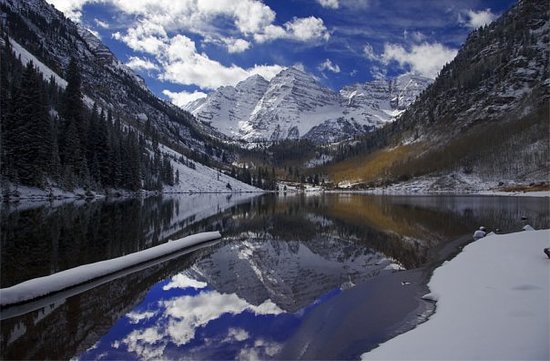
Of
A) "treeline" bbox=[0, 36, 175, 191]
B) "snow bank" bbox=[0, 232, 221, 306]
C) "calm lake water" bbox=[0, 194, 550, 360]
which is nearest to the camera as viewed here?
"calm lake water" bbox=[0, 194, 550, 360]

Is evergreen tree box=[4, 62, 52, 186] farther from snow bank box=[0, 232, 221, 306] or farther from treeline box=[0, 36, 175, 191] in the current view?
snow bank box=[0, 232, 221, 306]

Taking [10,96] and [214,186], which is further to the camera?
[214,186]

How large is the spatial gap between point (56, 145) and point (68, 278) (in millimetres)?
69432

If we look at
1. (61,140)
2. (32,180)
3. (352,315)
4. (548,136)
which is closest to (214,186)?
(61,140)

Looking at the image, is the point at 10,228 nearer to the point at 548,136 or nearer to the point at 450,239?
the point at 450,239

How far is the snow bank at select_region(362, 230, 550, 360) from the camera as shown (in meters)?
9.87

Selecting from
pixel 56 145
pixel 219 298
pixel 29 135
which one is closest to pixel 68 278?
pixel 219 298

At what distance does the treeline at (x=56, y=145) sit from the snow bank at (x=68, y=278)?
189 feet

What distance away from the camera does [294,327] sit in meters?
14.0

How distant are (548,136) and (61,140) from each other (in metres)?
206

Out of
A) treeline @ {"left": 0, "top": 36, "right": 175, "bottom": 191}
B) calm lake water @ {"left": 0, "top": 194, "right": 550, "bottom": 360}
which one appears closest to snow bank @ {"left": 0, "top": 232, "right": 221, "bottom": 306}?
calm lake water @ {"left": 0, "top": 194, "right": 550, "bottom": 360}

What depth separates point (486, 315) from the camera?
1262 centimetres

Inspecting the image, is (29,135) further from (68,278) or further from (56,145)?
(68,278)

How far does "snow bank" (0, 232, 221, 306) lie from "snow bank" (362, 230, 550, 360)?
44.4 feet
